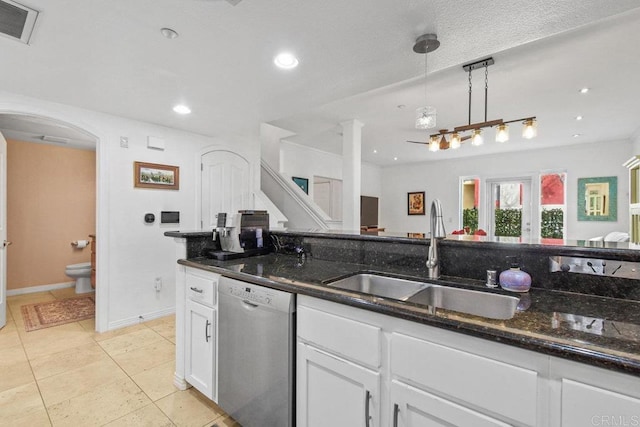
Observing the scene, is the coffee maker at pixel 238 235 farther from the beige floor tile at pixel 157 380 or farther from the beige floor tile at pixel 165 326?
the beige floor tile at pixel 165 326

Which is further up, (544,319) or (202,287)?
(544,319)

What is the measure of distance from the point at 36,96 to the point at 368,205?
21.3 ft

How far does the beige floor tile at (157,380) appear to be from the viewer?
207cm

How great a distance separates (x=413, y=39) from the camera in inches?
72.1

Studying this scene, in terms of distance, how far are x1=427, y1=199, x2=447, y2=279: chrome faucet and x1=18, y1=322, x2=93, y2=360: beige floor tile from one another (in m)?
3.22

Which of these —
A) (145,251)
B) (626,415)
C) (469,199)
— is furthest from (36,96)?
(469,199)

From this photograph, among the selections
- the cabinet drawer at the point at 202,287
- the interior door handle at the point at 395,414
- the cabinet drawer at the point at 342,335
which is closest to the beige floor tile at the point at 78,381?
the cabinet drawer at the point at 202,287

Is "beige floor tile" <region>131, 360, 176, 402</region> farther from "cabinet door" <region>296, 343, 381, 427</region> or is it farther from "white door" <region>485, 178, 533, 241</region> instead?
"white door" <region>485, 178, 533, 241</region>

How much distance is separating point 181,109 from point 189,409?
2.63 meters

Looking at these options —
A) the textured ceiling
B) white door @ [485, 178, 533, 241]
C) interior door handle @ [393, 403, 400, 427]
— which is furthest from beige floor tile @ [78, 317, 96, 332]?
white door @ [485, 178, 533, 241]

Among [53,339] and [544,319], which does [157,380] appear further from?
[544,319]

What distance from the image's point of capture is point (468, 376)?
2.97 ft

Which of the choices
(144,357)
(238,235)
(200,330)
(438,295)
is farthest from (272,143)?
(438,295)

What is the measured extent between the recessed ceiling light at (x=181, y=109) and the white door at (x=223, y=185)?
36.5 inches
